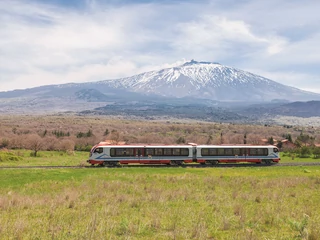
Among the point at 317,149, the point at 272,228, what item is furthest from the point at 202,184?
the point at 317,149

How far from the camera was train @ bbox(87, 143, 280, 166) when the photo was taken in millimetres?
47531

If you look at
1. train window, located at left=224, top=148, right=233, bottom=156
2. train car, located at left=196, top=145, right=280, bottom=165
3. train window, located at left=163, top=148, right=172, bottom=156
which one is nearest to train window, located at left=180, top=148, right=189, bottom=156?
train car, located at left=196, top=145, right=280, bottom=165

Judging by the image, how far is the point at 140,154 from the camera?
4847 centimetres

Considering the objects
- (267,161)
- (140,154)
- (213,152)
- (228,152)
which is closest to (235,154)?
(228,152)

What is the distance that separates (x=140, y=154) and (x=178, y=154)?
19.0 feet

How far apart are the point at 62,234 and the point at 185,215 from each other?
574 centimetres

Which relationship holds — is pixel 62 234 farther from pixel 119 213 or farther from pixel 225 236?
pixel 225 236

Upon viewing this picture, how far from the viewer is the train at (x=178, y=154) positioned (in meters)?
47.5

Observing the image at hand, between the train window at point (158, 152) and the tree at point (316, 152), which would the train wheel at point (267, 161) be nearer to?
the train window at point (158, 152)

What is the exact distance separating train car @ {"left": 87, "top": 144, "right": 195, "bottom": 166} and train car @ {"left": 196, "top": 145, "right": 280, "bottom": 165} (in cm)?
186

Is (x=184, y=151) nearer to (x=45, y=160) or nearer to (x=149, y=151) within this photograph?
(x=149, y=151)

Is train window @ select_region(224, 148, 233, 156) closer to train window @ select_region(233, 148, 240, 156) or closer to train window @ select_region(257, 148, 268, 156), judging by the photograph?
train window @ select_region(233, 148, 240, 156)

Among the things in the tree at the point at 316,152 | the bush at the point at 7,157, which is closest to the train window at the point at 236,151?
the tree at the point at 316,152

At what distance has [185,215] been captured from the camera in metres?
15.0
